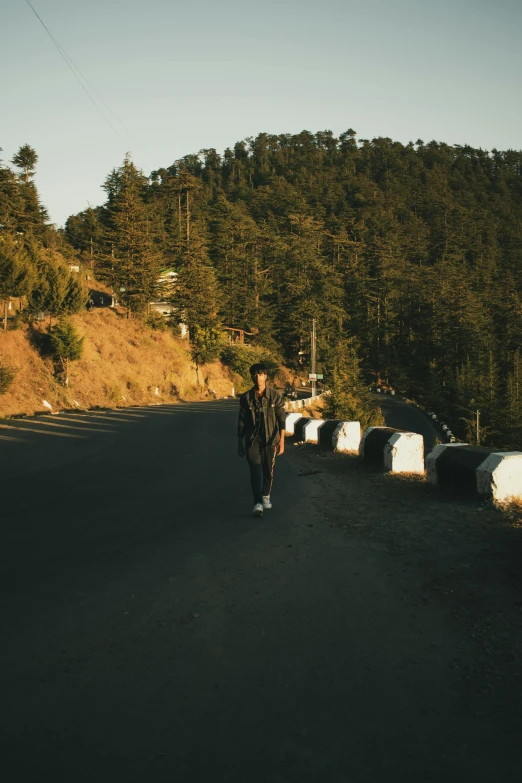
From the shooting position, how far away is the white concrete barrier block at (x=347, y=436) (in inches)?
587

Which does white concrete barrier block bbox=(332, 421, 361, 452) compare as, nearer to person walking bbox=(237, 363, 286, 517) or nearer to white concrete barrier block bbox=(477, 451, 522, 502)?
person walking bbox=(237, 363, 286, 517)

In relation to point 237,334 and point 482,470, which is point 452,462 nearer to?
point 482,470

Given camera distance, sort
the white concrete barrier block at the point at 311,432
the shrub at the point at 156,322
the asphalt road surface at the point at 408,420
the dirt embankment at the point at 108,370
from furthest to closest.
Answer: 1. the shrub at the point at 156,322
2. the asphalt road surface at the point at 408,420
3. the dirt embankment at the point at 108,370
4. the white concrete barrier block at the point at 311,432

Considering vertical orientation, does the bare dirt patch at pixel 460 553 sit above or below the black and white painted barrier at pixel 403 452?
below

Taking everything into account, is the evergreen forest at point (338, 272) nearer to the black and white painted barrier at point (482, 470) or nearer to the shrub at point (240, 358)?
the shrub at point (240, 358)

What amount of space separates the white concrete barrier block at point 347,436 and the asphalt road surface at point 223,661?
24.4 feet

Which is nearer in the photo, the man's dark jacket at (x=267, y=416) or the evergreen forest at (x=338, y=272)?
the man's dark jacket at (x=267, y=416)

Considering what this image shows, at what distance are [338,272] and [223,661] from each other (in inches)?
4189

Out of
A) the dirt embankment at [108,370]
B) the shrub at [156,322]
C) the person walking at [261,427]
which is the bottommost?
the person walking at [261,427]

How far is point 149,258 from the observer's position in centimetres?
6394

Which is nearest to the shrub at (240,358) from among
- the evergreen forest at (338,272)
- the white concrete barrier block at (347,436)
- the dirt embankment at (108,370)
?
the dirt embankment at (108,370)

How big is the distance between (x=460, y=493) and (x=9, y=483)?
729 centimetres

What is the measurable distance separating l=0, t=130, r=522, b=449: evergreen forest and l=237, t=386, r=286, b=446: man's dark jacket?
23.8 metres

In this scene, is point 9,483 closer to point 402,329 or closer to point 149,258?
point 149,258
